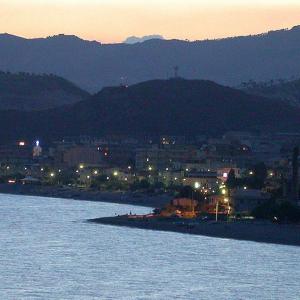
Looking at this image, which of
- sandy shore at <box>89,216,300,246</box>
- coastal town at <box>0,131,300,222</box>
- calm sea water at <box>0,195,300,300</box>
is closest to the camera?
calm sea water at <box>0,195,300,300</box>

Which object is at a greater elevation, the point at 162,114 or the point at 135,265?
the point at 162,114

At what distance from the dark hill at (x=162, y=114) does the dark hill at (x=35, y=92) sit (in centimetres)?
1600

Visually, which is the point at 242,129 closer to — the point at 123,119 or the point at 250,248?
the point at 123,119

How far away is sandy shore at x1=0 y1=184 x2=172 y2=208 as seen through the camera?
6456 centimetres

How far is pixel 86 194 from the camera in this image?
238 feet

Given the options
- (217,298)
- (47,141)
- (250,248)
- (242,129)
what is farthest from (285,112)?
(217,298)

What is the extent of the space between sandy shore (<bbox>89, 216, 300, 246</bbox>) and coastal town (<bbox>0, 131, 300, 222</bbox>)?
3.87 ft

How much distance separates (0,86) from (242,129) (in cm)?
3572

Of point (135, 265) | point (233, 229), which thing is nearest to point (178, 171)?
point (233, 229)

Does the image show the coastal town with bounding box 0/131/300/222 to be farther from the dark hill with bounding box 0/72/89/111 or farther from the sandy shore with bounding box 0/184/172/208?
the dark hill with bounding box 0/72/89/111

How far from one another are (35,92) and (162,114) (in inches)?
1265

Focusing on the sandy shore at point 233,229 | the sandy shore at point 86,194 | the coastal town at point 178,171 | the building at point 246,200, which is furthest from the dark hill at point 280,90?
the sandy shore at point 233,229

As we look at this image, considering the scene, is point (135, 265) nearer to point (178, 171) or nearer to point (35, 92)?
point (178, 171)

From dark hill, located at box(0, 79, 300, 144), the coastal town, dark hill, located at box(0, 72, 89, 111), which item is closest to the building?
the coastal town
